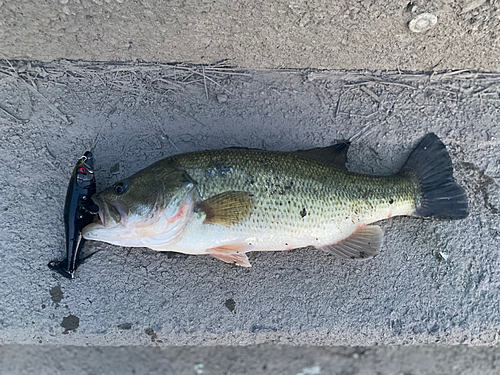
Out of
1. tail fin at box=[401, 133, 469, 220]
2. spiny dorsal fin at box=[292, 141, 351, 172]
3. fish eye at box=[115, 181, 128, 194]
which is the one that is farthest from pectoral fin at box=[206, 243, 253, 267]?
tail fin at box=[401, 133, 469, 220]

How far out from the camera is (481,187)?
2.37m

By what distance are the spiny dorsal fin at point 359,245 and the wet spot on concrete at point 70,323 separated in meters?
1.74

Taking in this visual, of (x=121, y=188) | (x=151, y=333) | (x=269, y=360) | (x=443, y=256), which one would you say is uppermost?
(x=121, y=188)

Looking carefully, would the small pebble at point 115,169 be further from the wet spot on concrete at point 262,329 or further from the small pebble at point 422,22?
the small pebble at point 422,22

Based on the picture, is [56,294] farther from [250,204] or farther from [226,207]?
[250,204]

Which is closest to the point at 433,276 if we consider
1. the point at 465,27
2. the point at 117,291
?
the point at 465,27

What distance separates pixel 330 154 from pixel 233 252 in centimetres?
92

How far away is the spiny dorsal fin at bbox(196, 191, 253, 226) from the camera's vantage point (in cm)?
183

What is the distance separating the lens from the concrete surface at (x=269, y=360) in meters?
2.75

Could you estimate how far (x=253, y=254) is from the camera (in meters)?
Answer: 2.25

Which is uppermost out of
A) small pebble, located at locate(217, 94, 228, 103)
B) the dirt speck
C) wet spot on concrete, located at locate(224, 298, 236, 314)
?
small pebble, located at locate(217, 94, 228, 103)

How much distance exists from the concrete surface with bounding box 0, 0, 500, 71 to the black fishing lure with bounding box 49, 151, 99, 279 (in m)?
0.86

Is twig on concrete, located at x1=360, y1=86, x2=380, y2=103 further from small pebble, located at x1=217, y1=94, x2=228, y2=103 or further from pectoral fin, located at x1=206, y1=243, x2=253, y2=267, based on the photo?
pectoral fin, located at x1=206, y1=243, x2=253, y2=267

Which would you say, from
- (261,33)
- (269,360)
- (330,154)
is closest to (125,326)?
(269,360)
